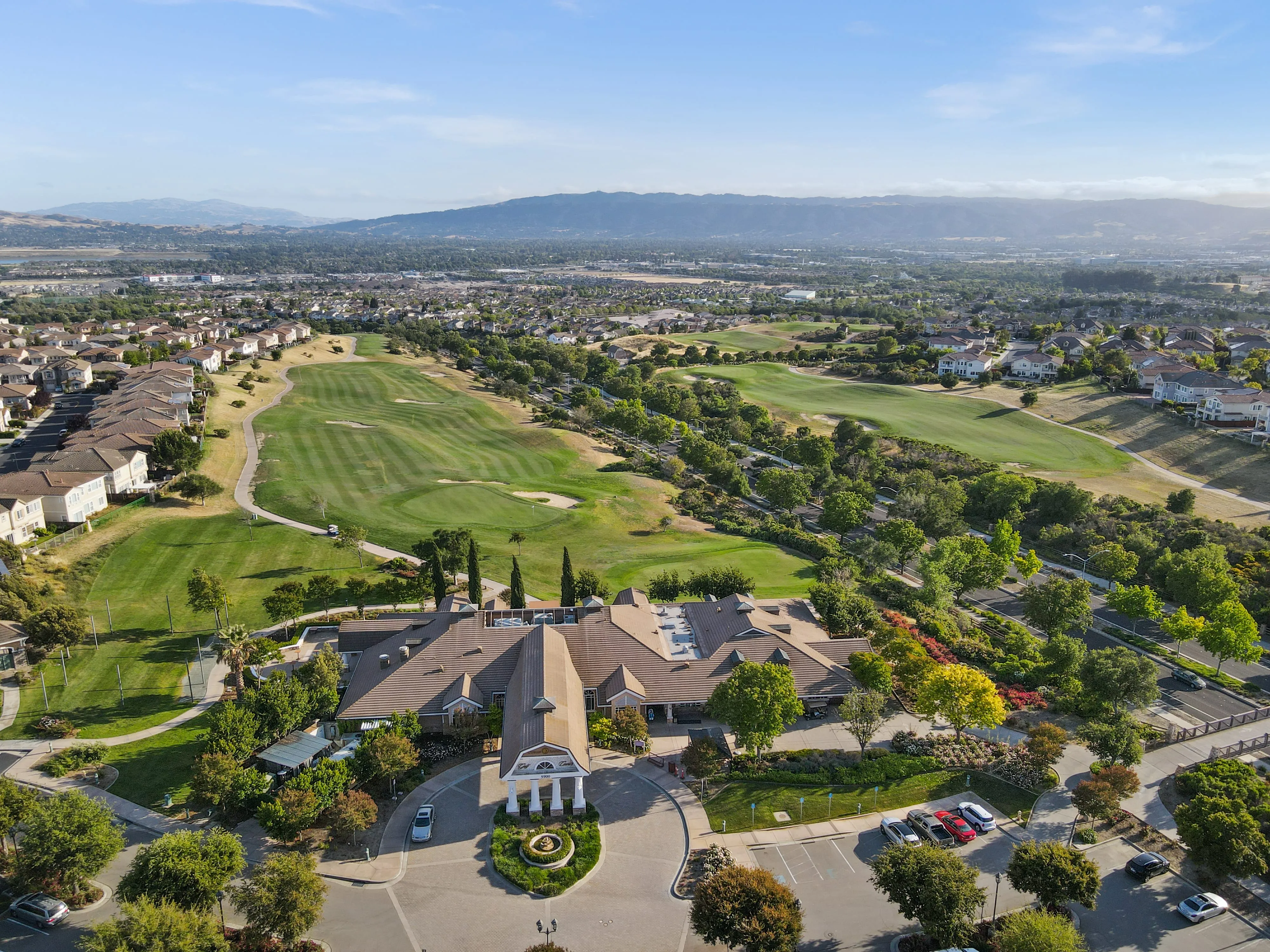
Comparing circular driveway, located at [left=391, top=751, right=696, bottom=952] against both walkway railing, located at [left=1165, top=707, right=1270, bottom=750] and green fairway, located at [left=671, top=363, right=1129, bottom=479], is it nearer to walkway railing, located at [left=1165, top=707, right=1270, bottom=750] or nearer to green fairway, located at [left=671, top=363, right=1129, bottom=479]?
walkway railing, located at [left=1165, top=707, right=1270, bottom=750]

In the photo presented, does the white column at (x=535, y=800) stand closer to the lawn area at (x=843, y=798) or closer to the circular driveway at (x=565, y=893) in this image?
the circular driveway at (x=565, y=893)

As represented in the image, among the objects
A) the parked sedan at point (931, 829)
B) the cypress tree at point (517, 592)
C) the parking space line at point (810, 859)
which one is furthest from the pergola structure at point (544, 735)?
the parked sedan at point (931, 829)

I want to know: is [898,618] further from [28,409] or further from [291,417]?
[28,409]

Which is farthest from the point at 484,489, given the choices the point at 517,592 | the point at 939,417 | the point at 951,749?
the point at 939,417

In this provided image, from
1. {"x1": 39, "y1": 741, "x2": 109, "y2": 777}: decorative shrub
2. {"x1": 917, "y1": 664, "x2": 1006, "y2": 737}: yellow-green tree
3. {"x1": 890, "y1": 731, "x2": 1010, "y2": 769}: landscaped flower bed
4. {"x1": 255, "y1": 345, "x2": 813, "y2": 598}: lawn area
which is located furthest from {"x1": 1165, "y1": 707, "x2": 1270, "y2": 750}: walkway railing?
{"x1": 39, "y1": 741, "x2": 109, "y2": 777}: decorative shrub

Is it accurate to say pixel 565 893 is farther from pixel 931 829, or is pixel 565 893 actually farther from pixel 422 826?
pixel 931 829

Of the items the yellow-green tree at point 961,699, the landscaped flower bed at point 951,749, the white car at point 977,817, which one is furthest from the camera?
the yellow-green tree at point 961,699
